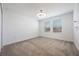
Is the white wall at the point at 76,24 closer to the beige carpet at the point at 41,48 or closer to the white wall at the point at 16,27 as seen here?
the beige carpet at the point at 41,48

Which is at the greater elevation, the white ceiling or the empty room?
the white ceiling

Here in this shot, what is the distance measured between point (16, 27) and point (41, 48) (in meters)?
0.58

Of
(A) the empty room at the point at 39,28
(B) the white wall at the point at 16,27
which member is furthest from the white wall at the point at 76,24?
(B) the white wall at the point at 16,27

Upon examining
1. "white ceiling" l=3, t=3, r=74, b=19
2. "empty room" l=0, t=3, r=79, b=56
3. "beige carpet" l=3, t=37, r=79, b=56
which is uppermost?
"white ceiling" l=3, t=3, r=74, b=19

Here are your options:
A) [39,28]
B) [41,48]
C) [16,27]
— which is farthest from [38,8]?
[41,48]

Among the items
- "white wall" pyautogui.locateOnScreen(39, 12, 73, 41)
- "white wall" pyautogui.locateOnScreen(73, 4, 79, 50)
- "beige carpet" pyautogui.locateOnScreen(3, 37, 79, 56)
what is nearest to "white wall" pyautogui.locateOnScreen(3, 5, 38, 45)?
"beige carpet" pyautogui.locateOnScreen(3, 37, 79, 56)

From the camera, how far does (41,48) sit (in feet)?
4.26

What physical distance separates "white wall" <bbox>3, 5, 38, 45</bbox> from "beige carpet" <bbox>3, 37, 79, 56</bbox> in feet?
0.33

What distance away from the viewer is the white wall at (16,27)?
1233mm

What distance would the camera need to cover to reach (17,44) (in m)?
1.27

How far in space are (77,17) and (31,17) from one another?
2.62 feet

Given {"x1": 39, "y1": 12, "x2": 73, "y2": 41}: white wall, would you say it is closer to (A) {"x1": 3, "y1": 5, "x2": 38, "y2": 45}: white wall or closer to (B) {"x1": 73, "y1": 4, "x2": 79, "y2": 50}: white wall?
(B) {"x1": 73, "y1": 4, "x2": 79, "y2": 50}: white wall

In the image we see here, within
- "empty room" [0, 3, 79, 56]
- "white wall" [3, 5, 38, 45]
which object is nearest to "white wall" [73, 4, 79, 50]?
"empty room" [0, 3, 79, 56]

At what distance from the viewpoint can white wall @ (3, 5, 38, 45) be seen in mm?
1233
